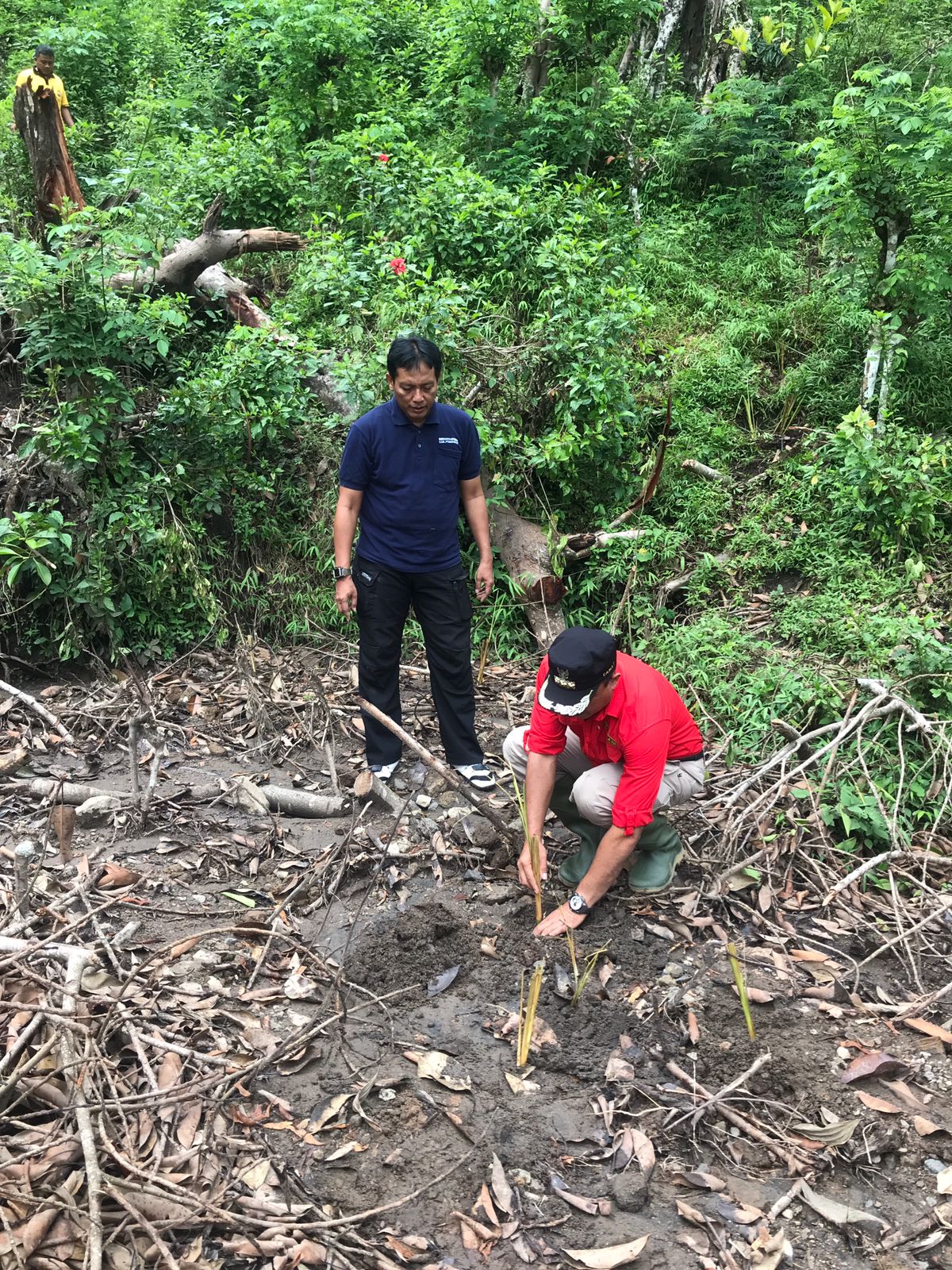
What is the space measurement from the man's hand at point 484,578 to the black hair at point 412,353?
98 cm

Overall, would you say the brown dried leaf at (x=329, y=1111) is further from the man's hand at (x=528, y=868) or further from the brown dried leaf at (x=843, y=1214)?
the brown dried leaf at (x=843, y=1214)

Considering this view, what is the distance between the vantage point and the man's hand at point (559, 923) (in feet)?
11.2

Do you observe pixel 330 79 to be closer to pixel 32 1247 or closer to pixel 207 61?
pixel 207 61

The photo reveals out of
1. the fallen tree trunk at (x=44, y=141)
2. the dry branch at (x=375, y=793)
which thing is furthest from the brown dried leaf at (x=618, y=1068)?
the fallen tree trunk at (x=44, y=141)

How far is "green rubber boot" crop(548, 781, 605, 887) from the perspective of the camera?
3723mm

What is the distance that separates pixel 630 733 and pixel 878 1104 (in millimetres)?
1367

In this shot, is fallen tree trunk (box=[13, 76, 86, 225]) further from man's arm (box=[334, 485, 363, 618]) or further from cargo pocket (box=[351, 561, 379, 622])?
cargo pocket (box=[351, 561, 379, 622])

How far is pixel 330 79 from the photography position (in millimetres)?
8750

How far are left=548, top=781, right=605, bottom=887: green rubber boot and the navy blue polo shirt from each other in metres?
1.20

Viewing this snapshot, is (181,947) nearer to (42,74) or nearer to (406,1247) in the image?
(406,1247)

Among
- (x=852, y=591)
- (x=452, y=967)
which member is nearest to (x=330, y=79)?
(x=852, y=591)

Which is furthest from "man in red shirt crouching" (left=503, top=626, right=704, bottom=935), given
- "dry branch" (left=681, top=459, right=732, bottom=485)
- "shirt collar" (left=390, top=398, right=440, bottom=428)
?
"dry branch" (left=681, top=459, right=732, bottom=485)

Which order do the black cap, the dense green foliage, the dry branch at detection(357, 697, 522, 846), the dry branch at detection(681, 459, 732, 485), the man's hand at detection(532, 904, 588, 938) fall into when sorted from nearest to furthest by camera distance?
the black cap, the man's hand at detection(532, 904, 588, 938), the dry branch at detection(357, 697, 522, 846), the dense green foliage, the dry branch at detection(681, 459, 732, 485)

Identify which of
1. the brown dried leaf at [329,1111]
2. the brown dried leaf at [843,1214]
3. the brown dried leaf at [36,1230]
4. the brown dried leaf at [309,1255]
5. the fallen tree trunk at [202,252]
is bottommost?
the brown dried leaf at [843,1214]
